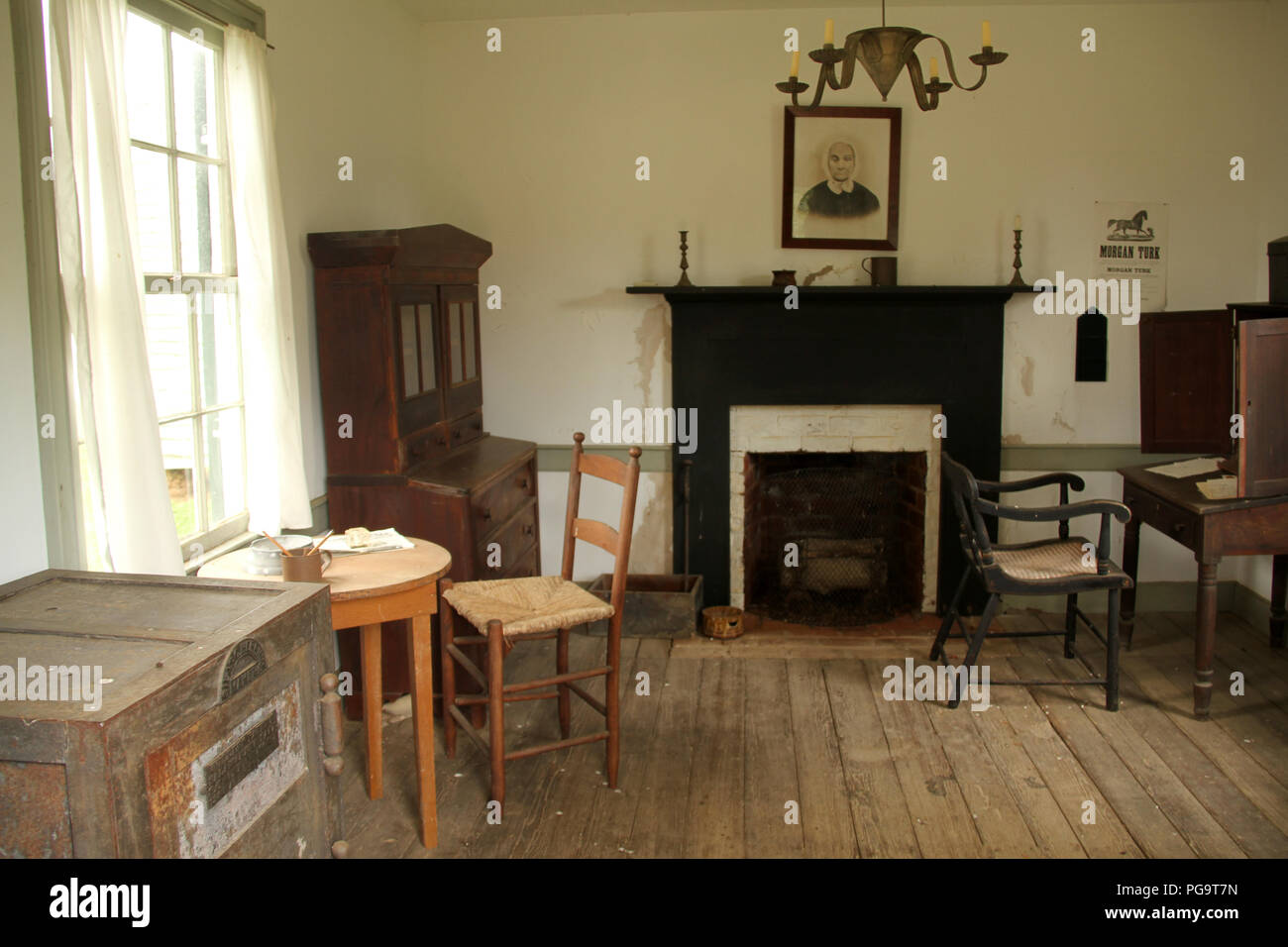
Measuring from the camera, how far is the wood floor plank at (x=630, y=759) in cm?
294

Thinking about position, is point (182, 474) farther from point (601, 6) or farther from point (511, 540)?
point (601, 6)

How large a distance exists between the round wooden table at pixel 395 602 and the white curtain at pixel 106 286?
292mm

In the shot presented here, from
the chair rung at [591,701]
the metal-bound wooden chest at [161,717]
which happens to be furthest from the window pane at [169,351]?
the chair rung at [591,701]

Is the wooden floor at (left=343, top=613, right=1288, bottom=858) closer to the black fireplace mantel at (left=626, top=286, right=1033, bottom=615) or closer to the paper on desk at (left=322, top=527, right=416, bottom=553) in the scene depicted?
the paper on desk at (left=322, top=527, right=416, bottom=553)

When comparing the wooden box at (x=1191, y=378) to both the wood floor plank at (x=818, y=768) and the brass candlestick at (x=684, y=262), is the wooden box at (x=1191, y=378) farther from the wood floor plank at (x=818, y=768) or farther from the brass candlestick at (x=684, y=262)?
the brass candlestick at (x=684, y=262)

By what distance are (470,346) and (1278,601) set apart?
3521mm

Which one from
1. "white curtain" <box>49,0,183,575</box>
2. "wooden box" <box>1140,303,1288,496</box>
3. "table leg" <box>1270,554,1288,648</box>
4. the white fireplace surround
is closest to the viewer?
"white curtain" <box>49,0,183,575</box>

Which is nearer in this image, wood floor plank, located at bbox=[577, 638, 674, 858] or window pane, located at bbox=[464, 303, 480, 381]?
wood floor plank, located at bbox=[577, 638, 674, 858]

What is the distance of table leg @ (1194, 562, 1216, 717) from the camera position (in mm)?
3666

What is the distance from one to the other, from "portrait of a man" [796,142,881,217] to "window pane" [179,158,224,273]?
2.55m

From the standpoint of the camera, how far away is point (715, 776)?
10.9 ft

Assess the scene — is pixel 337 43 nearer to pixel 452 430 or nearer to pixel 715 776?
pixel 452 430

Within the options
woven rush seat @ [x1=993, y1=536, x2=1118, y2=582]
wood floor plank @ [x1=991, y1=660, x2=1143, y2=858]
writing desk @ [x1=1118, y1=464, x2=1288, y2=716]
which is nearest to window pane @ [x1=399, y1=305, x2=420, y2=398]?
woven rush seat @ [x1=993, y1=536, x2=1118, y2=582]
